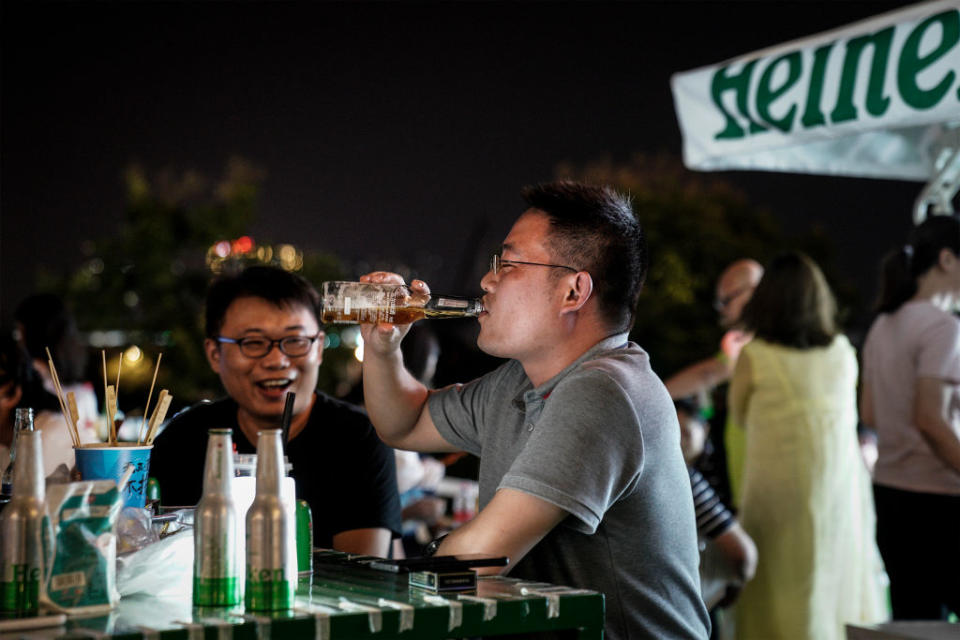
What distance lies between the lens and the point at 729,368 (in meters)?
5.57

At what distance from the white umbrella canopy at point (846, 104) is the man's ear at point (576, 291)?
1961 mm

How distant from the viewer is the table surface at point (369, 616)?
144 cm

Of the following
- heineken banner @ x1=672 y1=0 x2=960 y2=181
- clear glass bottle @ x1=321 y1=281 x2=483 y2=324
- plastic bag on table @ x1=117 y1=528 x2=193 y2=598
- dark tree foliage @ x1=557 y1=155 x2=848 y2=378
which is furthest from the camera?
dark tree foliage @ x1=557 y1=155 x2=848 y2=378

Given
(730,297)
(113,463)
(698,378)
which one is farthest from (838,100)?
(113,463)

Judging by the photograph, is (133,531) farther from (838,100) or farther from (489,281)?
(838,100)

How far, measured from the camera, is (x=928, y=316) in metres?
4.07

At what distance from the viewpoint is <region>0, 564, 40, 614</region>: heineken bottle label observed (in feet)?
5.03

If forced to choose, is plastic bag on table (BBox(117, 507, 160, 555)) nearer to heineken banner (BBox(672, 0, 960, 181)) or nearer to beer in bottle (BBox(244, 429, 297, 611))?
beer in bottle (BBox(244, 429, 297, 611))

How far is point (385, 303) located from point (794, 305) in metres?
2.57

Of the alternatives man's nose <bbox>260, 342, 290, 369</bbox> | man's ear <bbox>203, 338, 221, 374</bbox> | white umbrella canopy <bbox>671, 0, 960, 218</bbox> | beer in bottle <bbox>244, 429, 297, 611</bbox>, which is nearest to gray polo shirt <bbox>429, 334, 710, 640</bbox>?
beer in bottle <bbox>244, 429, 297, 611</bbox>

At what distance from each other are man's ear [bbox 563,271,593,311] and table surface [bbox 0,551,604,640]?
76 centimetres

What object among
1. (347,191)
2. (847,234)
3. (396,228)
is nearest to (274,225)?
(347,191)

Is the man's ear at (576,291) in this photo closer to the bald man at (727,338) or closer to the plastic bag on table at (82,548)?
the plastic bag on table at (82,548)

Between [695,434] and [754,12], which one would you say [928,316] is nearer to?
[695,434]
